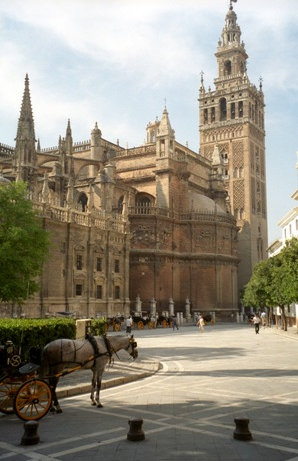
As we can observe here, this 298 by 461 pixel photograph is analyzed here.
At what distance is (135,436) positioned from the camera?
6.75 meters

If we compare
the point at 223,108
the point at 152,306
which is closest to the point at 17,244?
the point at 152,306

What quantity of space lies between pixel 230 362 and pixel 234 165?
55.8 m

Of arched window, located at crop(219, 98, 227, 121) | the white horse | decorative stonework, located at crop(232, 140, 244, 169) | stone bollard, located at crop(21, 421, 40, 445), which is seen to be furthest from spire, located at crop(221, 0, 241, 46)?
stone bollard, located at crop(21, 421, 40, 445)

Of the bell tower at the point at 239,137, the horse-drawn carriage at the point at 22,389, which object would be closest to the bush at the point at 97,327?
the horse-drawn carriage at the point at 22,389

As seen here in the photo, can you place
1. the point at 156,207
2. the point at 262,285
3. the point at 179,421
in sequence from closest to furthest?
the point at 179,421
the point at 262,285
the point at 156,207

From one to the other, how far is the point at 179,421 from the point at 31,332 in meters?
5.49

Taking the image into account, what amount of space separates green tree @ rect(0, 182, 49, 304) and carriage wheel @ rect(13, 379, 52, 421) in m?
11.1

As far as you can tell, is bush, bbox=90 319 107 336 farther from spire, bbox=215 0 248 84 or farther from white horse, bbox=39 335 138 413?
spire, bbox=215 0 248 84

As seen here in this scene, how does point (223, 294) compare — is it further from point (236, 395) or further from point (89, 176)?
point (236, 395)

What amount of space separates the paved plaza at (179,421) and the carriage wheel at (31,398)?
6.7 inches

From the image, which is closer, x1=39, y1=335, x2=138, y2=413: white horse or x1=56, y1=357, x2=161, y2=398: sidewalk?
x1=39, y1=335, x2=138, y2=413: white horse

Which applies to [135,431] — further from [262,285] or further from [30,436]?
[262,285]

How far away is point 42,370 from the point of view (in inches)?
349

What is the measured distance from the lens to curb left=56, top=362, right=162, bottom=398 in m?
10.6
